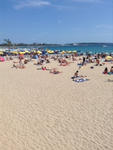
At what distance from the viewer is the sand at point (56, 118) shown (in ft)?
15.8

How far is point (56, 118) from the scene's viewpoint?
630 cm

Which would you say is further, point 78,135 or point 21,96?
point 21,96

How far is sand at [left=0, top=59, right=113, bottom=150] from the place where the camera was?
4.80m

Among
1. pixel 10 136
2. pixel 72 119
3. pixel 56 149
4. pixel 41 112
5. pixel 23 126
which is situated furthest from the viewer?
pixel 41 112

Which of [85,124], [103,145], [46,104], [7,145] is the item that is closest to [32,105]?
[46,104]

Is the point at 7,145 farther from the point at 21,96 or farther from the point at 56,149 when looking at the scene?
the point at 21,96

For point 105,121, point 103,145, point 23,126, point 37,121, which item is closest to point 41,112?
point 37,121

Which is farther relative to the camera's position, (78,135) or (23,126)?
(23,126)

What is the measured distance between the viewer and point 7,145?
183 inches

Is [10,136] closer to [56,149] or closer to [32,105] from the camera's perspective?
[56,149]

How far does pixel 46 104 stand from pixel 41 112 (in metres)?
0.88

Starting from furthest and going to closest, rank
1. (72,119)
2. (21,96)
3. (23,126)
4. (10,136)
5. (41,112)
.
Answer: (21,96) → (41,112) → (72,119) → (23,126) → (10,136)

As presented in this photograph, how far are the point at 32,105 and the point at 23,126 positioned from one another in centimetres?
189

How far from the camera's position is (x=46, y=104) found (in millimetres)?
7688
